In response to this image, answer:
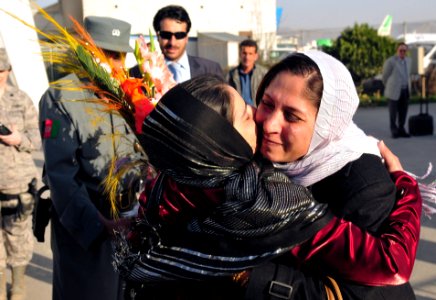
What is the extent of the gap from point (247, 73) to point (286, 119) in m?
6.02

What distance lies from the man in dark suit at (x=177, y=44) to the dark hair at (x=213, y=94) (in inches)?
Result: 104

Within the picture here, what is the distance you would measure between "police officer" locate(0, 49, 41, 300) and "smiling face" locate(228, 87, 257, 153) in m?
3.23

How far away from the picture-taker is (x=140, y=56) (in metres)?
2.65

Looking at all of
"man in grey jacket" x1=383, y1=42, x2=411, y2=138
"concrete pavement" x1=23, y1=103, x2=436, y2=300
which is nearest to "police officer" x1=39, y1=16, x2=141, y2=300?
"concrete pavement" x1=23, y1=103, x2=436, y2=300

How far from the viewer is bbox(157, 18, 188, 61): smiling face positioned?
4.34 metres

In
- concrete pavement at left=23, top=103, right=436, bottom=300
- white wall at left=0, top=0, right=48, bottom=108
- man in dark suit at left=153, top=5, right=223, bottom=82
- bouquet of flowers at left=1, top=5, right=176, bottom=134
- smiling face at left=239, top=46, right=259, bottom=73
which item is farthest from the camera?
white wall at left=0, top=0, right=48, bottom=108

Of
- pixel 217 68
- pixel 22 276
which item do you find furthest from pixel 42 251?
pixel 217 68

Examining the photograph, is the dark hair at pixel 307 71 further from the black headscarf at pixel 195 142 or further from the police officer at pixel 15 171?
the police officer at pixel 15 171

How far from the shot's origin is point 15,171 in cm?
462

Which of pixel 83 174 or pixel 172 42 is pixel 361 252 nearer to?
pixel 83 174

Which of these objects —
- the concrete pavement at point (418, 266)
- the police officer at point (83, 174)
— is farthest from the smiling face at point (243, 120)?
the concrete pavement at point (418, 266)

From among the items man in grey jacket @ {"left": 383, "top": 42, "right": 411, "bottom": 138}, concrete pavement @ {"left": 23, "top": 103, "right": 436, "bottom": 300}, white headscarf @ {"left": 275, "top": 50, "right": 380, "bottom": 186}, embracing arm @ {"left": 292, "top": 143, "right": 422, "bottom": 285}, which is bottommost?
concrete pavement @ {"left": 23, "top": 103, "right": 436, "bottom": 300}

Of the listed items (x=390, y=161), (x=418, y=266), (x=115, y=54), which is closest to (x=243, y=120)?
(x=390, y=161)

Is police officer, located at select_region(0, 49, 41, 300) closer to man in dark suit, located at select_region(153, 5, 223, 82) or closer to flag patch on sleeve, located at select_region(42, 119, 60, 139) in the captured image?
man in dark suit, located at select_region(153, 5, 223, 82)
